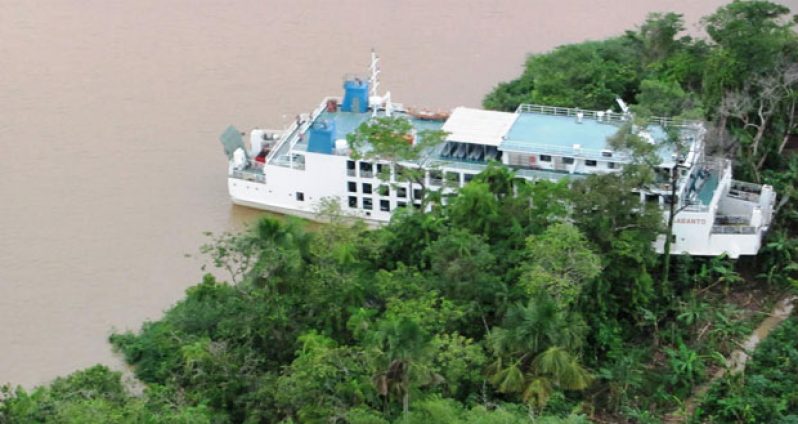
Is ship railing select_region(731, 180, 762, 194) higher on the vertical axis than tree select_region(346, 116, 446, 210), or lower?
lower

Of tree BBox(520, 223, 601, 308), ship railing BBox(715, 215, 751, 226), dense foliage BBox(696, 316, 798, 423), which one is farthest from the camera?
ship railing BBox(715, 215, 751, 226)

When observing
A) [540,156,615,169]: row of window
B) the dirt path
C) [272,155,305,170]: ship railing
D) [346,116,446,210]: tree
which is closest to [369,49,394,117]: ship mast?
[272,155,305,170]: ship railing

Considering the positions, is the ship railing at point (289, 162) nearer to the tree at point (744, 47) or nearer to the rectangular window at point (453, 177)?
the rectangular window at point (453, 177)

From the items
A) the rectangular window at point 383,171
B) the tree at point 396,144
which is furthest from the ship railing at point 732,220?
the rectangular window at point 383,171

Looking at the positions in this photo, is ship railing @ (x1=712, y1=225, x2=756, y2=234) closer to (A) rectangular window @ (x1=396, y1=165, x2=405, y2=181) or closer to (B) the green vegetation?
(B) the green vegetation

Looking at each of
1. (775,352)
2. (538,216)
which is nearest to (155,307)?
(538,216)
